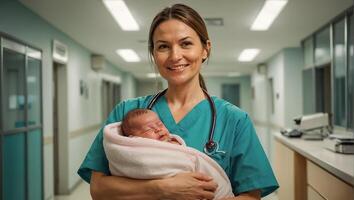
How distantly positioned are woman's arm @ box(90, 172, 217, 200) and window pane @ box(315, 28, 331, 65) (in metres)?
4.37

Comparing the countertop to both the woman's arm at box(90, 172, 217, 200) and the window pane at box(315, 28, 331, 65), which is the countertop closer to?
the woman's arm at box(90, 172, 217, 200)

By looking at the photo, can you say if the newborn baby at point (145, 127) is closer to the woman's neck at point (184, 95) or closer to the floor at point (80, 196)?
the woman's neck at point (184, 95)

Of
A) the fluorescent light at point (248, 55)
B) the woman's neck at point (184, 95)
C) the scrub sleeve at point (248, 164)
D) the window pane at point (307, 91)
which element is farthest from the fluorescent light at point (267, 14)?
the scrub sleeve at point (248, 164)

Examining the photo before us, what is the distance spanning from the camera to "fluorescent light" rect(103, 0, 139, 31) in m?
3.66

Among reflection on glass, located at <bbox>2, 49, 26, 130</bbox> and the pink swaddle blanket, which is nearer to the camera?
the pink swaddle blanket

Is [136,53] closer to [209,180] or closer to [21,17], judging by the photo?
[21,17]

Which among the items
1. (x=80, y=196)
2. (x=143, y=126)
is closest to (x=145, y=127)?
(x=143, y=126)

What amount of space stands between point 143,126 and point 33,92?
3.07 meters

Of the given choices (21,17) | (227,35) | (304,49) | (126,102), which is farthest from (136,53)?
(126,102)

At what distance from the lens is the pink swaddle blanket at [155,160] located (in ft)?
3.43

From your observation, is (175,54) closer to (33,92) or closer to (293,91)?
(33,92)

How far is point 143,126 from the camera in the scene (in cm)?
117

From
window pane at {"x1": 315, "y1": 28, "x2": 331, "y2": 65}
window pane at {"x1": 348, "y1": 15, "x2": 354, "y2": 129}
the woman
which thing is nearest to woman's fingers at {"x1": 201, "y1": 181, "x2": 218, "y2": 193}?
the woman

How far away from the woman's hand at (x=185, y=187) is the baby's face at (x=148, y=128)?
0.60 feet
